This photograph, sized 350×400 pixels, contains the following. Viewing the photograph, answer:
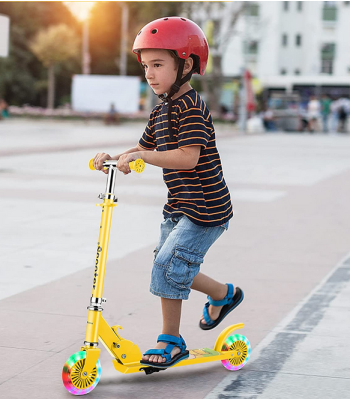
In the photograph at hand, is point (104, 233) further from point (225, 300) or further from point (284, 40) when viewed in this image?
point (284, 40)

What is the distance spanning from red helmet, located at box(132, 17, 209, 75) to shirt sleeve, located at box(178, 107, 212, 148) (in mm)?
249

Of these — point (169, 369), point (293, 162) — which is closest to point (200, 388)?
point (169, 369)

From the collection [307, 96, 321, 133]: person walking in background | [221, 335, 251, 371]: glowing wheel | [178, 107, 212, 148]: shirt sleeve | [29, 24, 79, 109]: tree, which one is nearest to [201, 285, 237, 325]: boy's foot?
[221, 335, 251, 371]: glowing wheel

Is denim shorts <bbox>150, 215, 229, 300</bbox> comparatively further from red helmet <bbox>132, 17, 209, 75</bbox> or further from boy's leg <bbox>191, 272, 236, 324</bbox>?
red helmet <bbox>132, 17, 209, 75</bbox>

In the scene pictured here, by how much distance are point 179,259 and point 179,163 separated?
0.45 metres

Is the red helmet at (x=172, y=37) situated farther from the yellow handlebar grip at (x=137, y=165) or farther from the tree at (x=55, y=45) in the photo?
the tree at (x=55, y=45)

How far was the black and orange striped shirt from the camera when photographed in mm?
3449

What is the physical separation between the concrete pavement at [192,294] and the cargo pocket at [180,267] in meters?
0.46

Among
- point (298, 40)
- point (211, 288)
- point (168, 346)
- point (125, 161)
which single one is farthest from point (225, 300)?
point (298, 40)

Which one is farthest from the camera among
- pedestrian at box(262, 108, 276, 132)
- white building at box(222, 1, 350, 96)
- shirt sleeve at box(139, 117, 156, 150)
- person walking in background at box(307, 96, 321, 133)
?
white building at box(222, 1, 350, 96)

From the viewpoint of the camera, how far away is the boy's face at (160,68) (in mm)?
3463

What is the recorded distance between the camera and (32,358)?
389 centimetres

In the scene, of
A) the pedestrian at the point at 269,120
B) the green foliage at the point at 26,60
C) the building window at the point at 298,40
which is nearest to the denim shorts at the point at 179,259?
the pedestrian at the point at 269,120

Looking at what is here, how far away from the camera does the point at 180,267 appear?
354 centimetres
